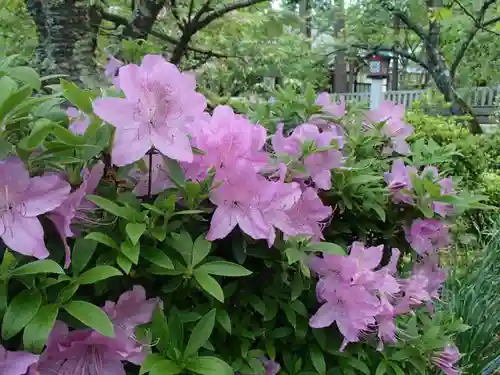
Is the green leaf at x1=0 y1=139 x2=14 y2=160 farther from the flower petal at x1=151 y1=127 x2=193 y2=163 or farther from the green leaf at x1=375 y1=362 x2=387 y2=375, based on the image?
the green leaf at x1=375 y1=362 x2=387 y2=375

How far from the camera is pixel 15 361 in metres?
0.60

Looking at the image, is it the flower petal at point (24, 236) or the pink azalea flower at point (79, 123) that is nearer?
the flower petal at point (24, 236)

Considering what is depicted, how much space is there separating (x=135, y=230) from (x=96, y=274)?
0.22 ft

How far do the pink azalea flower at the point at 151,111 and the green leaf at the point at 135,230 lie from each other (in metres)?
0.07

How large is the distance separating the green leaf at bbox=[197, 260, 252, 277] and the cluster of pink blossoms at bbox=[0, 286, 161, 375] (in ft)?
0.29

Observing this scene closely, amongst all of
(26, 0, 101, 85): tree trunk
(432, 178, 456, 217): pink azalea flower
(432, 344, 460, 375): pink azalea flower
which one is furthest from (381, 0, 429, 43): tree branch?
(432, 344, 460, 375): pink azalea flower

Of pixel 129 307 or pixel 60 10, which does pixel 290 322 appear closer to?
pixel 129 307

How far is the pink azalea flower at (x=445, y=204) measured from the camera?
40.0 inches

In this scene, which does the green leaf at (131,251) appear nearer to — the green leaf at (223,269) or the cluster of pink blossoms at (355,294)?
the green leaf at (223,269)

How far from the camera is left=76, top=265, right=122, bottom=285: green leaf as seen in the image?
2.01 ft

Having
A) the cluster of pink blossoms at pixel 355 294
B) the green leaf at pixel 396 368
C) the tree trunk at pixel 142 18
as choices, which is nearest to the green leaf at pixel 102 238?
the cluster of pink blossoms at pixel 355 294

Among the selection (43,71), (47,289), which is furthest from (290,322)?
(43,71)

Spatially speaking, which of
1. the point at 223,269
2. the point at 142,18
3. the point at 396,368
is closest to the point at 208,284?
the point at 223,269

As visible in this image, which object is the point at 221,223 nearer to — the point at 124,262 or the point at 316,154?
the point at 124,262
